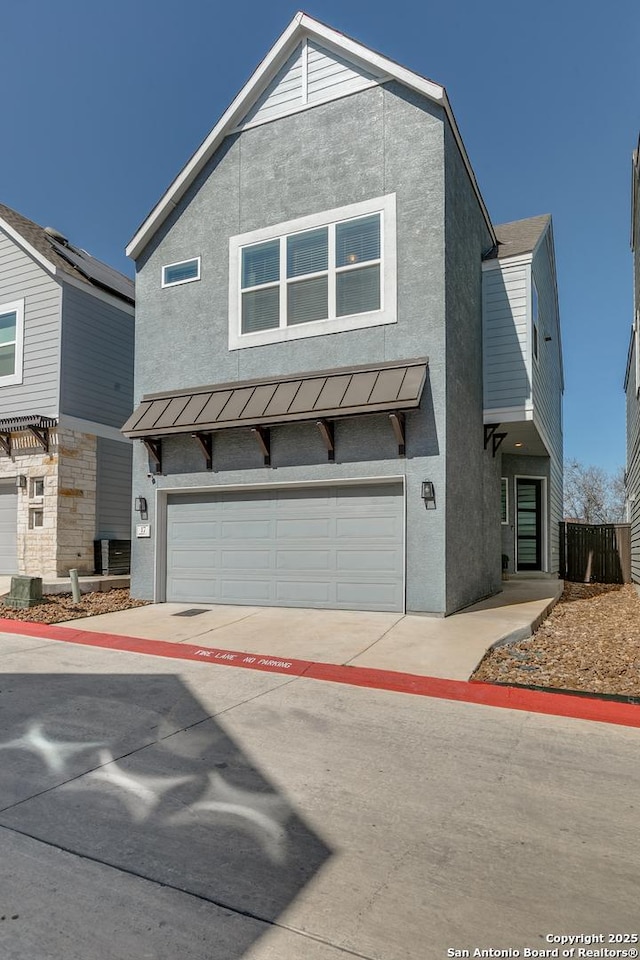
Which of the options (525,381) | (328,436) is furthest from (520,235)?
(328,436)

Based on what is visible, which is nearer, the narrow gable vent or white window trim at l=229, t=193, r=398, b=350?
white window trim at l=229, t=193, r=398, b=350

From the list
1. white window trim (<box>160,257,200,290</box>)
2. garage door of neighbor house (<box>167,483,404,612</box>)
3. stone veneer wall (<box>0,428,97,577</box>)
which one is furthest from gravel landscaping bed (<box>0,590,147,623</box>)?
white window trim (<box>160,257,200,290</box>)

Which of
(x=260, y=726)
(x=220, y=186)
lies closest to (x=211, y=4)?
(x=220, y=186)

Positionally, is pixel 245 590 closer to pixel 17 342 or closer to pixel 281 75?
pixel 17 342

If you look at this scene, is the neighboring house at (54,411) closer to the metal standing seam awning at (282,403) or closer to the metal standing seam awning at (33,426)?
the metal standing seam awning at (33,426)

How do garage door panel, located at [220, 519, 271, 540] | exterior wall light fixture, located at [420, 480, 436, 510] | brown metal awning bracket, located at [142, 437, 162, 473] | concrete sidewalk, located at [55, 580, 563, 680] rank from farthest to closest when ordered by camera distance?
brown metal awning bracket, located at [142, 437, 162, 473] < garage door panel, located at [220, 519, 271, 540] < exterior wall light fixture, located at [420, 480, 436, 510] < concrete sidewalk, located at [55, 580, 563, 680]

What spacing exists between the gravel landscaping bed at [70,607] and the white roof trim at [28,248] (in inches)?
289

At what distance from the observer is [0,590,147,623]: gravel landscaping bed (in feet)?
30.8

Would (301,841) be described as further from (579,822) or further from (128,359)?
(128,359)

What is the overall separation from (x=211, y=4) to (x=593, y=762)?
13900 millimetres

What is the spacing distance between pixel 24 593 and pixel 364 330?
756 cm

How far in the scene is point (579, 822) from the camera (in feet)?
10.2

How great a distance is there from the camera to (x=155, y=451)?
10867 mm

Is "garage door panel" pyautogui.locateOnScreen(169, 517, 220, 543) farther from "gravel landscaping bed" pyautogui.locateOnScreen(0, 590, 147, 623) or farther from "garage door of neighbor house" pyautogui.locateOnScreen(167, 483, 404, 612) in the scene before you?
"gravel landscaping bed" pyautogui.locateOnScreen(0, 590, 147, 623)
